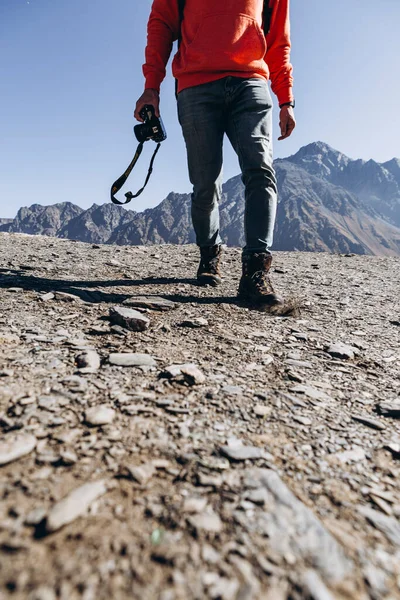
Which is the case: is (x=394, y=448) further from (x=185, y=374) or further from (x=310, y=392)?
(x=185, y=374)

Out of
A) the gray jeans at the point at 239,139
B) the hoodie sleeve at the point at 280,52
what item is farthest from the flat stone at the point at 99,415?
the hoodie sleeve at the point at 280,52

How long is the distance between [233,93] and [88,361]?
3.13m

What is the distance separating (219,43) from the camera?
3453 millimetres

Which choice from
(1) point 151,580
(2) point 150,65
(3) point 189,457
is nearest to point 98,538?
(1) point 151,580

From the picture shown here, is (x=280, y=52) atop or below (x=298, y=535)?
atop

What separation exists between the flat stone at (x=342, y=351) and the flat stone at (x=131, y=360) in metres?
1.30

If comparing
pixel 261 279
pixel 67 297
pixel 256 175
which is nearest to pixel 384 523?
pixel 261 279

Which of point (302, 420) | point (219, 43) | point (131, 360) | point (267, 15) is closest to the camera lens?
point (302, 420)

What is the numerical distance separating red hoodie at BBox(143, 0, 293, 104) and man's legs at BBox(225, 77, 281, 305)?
0.21 meters

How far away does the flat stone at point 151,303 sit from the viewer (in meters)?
3.16

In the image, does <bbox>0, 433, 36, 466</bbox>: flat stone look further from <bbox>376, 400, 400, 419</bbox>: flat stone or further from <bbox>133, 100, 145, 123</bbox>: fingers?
<bbox>133, 100, 145, 123</bbox>: fingers

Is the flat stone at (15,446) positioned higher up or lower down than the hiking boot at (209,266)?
lower down

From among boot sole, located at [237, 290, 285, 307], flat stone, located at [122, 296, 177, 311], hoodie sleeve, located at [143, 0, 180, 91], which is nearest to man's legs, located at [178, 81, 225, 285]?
hoodie sleeve, located at [143, 0, 180, 91]

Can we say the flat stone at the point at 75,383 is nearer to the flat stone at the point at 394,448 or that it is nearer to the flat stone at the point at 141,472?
the flat stone at the point at 141,472
